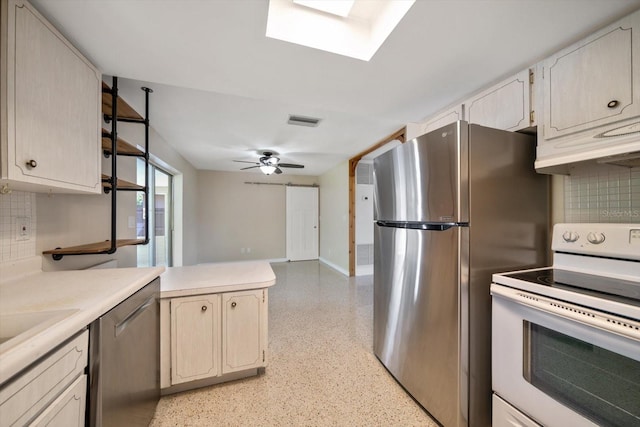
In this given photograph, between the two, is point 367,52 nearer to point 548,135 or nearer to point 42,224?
point 548,135

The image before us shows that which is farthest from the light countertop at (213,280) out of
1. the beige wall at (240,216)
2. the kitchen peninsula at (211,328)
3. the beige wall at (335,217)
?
the beige wall at (240,216)

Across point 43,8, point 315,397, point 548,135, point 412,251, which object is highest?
point 43,8

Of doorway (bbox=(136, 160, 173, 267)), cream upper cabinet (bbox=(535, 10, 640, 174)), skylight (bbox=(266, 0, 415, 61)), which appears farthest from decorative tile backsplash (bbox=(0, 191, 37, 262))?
cream upper cabinet (bbox=(535, 10, 640, 174))

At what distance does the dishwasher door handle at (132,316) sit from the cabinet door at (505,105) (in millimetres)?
2452

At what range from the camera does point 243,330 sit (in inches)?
65.4

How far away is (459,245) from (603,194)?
0.91 meters

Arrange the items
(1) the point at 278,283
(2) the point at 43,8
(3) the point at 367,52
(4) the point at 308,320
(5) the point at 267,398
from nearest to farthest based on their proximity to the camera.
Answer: (2) the point at 43,8 < (3) the point at 367,52 < (5) the point at 267,398 < (4) the point at 308,320 < (1) the point at 278,283

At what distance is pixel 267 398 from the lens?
62.6 inches

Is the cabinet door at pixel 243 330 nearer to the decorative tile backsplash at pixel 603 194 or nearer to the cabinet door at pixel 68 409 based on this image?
the cabinet door at pixel 68 409

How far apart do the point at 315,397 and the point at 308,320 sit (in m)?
1.15

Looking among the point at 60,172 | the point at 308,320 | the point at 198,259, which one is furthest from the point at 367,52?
the point at 198,259

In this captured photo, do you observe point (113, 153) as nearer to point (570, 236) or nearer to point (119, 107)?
point (119, 107)

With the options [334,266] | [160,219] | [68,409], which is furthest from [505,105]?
[160,219]

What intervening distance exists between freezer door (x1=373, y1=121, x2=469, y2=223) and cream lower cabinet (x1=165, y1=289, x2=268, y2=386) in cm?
120
